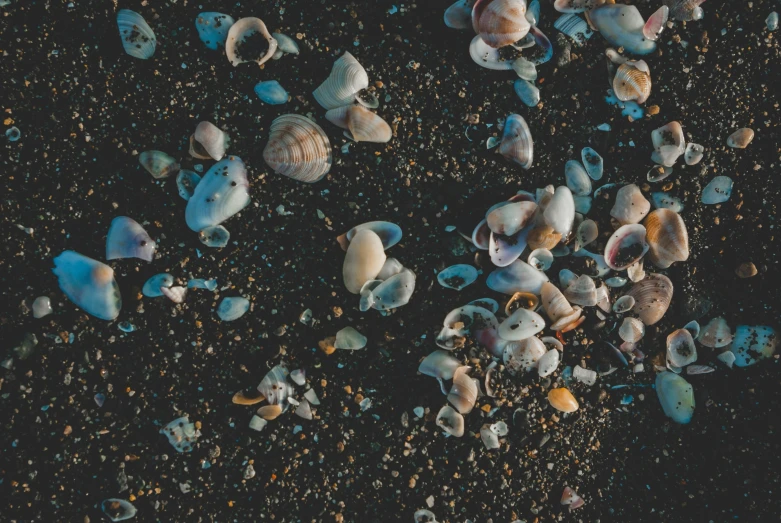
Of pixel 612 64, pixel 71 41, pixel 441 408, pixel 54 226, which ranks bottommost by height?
pixel 441 408

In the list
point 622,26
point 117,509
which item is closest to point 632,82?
point 622,26

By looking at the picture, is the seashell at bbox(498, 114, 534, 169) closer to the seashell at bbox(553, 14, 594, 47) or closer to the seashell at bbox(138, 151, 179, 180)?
the seashell at bbox(553, 14, 594, 47)

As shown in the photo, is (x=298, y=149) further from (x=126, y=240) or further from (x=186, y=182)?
(x=126, y=240)

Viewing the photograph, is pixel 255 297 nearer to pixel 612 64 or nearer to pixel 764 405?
pixel 612 64

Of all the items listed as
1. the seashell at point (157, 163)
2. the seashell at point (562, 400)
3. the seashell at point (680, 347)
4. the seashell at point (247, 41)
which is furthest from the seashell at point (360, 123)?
the seashell at point (680, 347)

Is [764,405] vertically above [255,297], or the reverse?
[255,297]

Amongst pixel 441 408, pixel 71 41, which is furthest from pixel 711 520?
pixel 71 41

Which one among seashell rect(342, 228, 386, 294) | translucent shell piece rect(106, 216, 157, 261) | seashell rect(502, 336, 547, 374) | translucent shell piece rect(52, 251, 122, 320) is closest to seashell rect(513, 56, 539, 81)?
seashell rect(342, 228, 386, 294)
